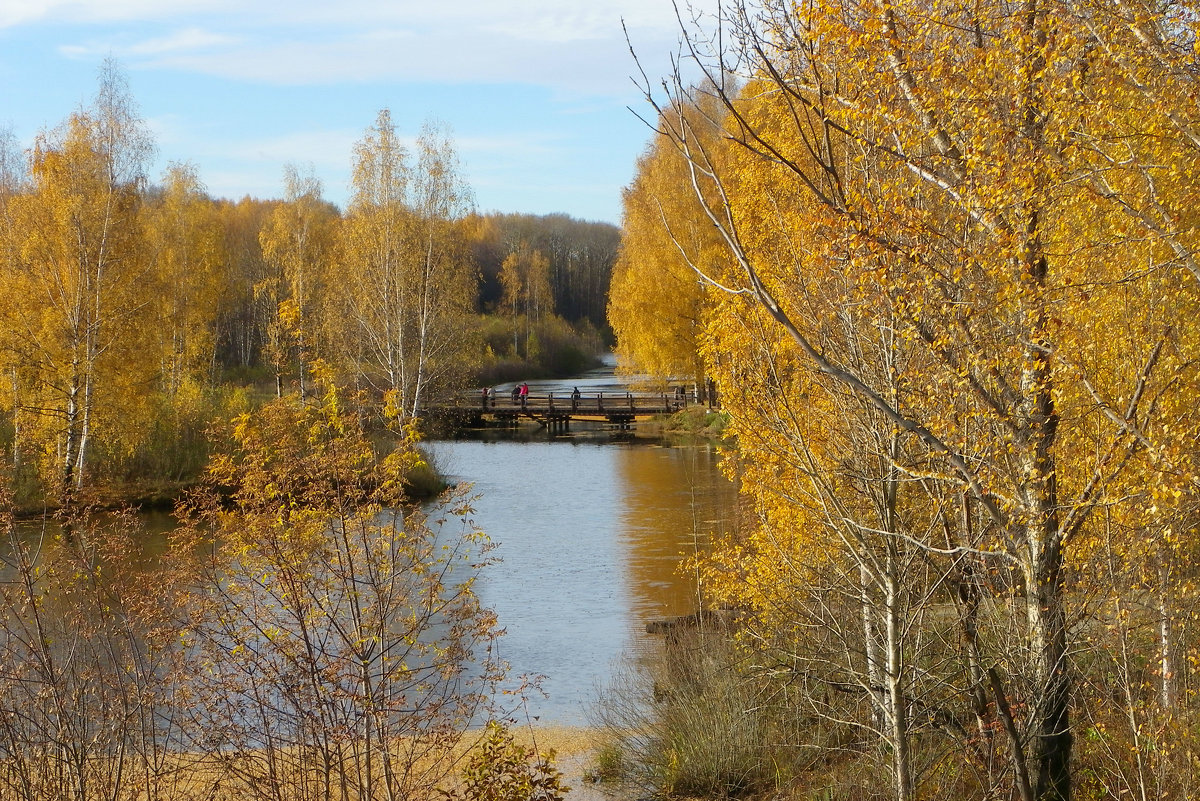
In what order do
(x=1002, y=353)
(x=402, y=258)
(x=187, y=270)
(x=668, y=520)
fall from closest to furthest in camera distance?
→ (x=1002, y=353) → (x=668, y=520) → (x=402, y=258) → (x=187, y=270)

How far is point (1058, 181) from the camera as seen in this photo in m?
5.40

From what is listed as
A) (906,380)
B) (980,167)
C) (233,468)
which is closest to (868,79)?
(980,167)

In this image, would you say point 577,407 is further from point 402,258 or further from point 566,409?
point 402,258

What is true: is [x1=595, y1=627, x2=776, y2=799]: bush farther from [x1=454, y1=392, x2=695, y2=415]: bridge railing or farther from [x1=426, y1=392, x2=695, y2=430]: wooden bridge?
[x1=454, y1=392, x2=695, y2=415]: bridge railing

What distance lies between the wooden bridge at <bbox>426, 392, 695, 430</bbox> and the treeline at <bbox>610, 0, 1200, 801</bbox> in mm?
33398

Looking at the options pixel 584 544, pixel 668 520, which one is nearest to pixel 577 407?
pixel 668 520

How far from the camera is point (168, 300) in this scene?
33.7 metres

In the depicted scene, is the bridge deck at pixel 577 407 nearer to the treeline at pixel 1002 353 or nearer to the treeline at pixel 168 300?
the treeline at pixel 168 300

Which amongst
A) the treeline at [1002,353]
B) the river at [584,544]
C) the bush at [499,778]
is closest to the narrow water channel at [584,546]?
Result: the river at [584,544]

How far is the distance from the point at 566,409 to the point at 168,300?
15.7 m

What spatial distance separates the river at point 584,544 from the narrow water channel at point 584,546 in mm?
25

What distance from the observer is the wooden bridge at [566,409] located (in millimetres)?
41344

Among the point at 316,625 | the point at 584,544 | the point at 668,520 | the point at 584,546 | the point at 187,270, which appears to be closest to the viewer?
the point at 316,625

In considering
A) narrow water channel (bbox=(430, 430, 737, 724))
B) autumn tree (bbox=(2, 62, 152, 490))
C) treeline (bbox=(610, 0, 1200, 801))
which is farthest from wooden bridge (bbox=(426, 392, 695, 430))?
treeline (bbox=(610, 0, 1200, 801))
